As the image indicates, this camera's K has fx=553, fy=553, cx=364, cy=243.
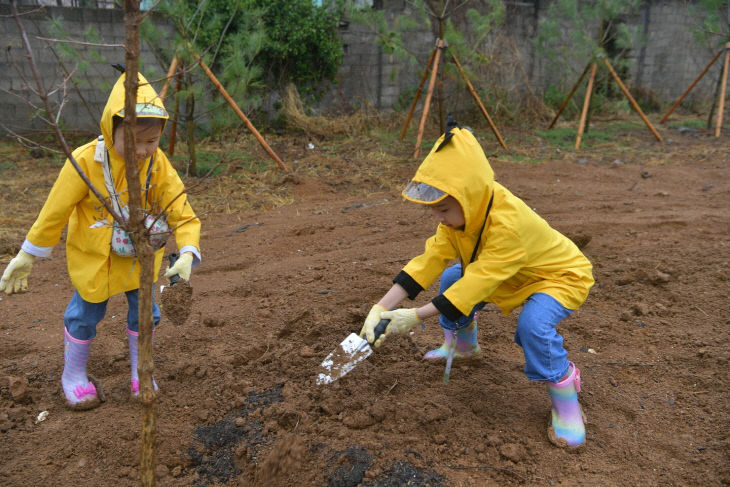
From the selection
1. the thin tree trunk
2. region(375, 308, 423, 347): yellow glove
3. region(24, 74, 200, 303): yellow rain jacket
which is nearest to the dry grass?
region(24, 74, 200, 303): yellow rain jacket

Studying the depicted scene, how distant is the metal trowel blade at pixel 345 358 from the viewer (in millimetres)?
2705

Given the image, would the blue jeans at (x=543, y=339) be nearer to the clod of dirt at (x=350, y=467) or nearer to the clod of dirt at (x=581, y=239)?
the clod of dirt at (x=350, y=467)

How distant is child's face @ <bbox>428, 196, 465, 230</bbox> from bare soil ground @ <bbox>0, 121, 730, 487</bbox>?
33.9 inches

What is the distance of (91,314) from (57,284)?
190 cm

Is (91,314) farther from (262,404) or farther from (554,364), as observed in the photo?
(554,364)

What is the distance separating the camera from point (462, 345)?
2830 mm

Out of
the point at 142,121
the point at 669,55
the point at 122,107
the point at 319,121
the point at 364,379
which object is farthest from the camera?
the point at 669,55

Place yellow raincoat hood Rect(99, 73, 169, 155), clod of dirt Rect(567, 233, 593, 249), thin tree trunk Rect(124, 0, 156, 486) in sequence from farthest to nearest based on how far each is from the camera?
clod of dirt Rect(567, 233, 593, 249) → yellow raincoat hood Rect(99, 73, 169, 155) → thin tree trunk Rect(124, 0, 156, 486)

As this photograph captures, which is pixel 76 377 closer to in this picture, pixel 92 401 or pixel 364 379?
pixel 92 401

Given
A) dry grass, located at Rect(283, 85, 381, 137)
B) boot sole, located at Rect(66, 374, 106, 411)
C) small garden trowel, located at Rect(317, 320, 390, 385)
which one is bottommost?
boot sole, located at Rect(66, 374, 106, 411)

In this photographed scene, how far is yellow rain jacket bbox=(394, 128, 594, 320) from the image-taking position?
2053mm

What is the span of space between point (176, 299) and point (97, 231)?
1.39 ft

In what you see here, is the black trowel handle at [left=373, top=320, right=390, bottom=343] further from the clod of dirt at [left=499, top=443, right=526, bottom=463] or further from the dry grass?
the dry grass

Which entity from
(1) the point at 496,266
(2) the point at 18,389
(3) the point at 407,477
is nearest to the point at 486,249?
(1) the point at 496,266
